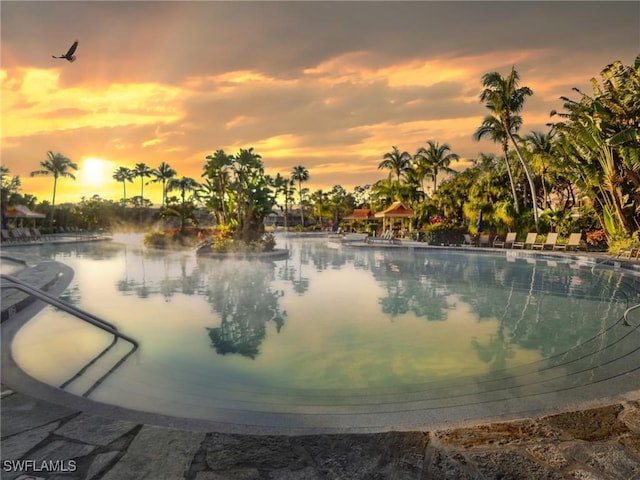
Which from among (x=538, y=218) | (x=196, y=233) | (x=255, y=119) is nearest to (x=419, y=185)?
(x=538, y=218)

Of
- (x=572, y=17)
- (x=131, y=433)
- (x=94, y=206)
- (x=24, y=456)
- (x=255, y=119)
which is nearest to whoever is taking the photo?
(x=24, y=456)

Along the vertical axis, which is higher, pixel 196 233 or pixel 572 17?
pixel 572 17

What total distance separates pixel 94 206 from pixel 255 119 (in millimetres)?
52965

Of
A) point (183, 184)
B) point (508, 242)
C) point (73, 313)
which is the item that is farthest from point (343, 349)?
point (183, 184)

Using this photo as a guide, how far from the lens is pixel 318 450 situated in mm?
2963

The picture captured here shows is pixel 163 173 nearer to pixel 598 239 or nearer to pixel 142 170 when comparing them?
pixel 142 170

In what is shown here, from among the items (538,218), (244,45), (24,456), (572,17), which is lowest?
(24,456)

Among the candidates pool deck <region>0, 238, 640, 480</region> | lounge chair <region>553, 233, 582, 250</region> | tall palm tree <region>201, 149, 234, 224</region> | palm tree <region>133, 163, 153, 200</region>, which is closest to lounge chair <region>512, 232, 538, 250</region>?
lounge chair <region>553, 233, 582, 250</region>

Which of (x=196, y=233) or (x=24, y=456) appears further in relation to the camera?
(x=196, y=233)

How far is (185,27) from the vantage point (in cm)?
1034

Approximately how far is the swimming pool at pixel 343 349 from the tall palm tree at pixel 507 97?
21.3 metres

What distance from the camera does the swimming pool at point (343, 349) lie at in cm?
435

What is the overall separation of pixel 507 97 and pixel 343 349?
101 feet

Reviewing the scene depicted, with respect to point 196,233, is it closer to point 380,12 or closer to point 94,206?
point 380,12
